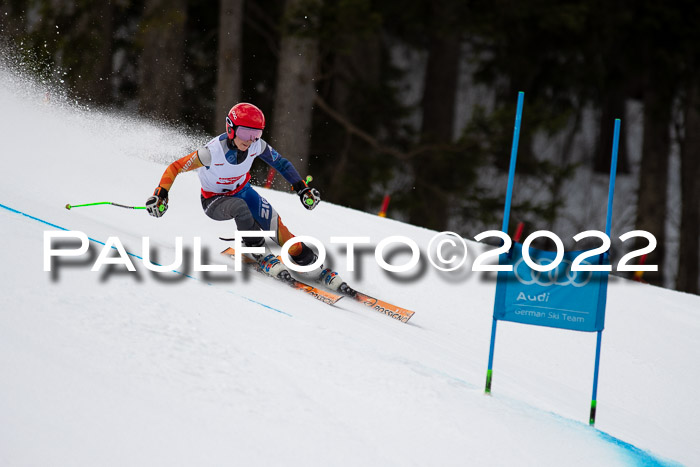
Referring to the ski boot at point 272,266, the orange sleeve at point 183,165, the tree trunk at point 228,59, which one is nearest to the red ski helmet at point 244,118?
the orange sleeve at point 183,165

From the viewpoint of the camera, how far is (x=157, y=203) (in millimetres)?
5906

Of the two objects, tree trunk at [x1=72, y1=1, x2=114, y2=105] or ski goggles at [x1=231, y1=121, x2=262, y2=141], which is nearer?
ski goggles at [x1=231, y1=121, x2=262, y2=141]

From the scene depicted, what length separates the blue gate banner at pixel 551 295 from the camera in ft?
15.2

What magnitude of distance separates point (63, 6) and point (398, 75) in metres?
7.91

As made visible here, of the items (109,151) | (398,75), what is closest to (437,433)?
(109,151)

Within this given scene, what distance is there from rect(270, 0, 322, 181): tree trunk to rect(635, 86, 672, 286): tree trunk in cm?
719

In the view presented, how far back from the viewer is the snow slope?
3381 mm

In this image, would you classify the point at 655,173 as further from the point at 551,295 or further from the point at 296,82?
the point at 551,295

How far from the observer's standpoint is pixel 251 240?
668cm

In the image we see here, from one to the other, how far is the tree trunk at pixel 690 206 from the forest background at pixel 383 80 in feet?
0.10

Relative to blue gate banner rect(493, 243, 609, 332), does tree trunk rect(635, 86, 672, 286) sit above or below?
above

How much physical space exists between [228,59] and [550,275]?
1000 centimetres

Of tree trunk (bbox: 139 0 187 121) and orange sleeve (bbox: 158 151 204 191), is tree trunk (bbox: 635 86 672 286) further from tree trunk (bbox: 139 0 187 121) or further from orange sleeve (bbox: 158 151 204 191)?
orange sleeve (bbox: 158 151 204 191)

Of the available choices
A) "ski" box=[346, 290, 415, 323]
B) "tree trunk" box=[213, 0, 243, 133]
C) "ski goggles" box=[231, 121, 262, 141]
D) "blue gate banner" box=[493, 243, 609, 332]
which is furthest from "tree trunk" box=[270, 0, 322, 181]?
"blue gate banner" box=[493, 243, 609, 332]
